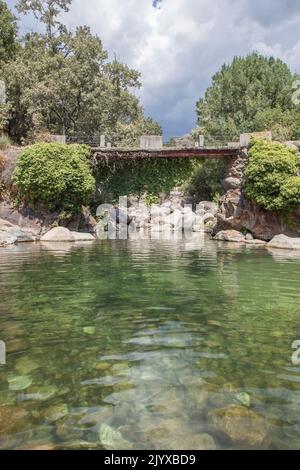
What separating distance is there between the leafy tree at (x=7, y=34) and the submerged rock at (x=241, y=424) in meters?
39.3

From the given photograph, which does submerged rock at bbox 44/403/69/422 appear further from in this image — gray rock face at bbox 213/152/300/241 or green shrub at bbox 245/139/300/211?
gray rock face at bbox 213/152/300/241

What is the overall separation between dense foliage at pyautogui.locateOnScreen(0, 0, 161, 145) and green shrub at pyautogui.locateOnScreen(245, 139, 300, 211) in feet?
51.7

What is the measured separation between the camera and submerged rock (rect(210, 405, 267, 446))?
3.60 meters

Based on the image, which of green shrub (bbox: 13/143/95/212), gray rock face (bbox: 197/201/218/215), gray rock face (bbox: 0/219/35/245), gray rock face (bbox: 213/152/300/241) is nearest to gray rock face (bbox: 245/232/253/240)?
gray rock face (bbox: 213/152/300/241)

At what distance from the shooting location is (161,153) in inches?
1083

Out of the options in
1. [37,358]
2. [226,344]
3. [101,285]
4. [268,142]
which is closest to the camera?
[37,358]

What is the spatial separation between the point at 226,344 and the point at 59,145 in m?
22.4

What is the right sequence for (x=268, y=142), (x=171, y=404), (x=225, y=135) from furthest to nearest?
(x=225, y=135)
(x=268, y=142)
(x=171, y=404)

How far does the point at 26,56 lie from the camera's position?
37156 millimetres

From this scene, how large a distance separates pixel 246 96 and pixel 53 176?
23893 millimetres

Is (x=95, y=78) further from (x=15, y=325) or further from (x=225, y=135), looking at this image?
(x=15, y=325)

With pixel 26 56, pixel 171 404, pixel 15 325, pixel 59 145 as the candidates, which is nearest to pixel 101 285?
pixel 15 325

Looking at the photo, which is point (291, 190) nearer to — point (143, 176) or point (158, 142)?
point (158, 142)

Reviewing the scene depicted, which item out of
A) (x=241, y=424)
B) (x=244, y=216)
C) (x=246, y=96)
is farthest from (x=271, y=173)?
(x=241, y=424)
